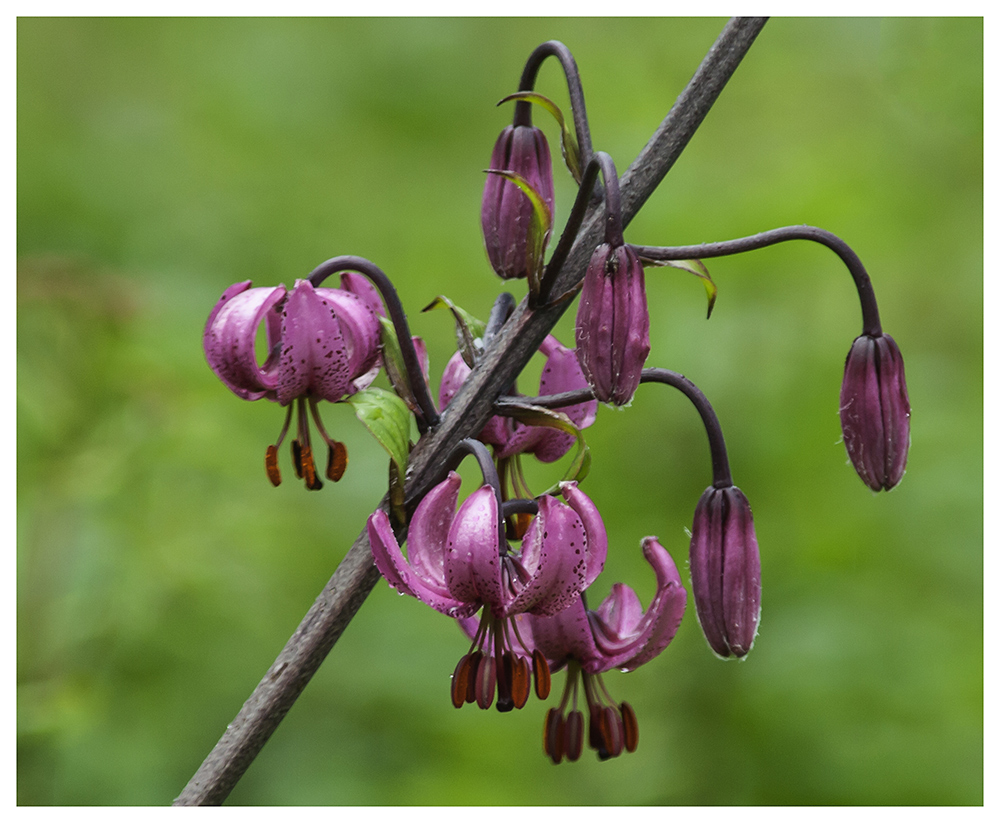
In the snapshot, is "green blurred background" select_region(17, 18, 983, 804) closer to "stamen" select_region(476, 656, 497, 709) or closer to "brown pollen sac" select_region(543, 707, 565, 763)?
"brown pollen sac" select_region(543, 707, 565, 763)

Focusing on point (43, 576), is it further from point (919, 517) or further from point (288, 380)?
point (919, 517)

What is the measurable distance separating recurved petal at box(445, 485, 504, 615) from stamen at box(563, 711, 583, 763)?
9.7 inches

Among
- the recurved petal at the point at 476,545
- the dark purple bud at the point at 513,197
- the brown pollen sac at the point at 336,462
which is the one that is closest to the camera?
the recurved petal at the point at 476,545

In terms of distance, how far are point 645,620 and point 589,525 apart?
0.17m

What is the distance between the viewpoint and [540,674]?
0.79 m

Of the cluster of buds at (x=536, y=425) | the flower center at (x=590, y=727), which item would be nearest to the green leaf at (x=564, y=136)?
the cluster of buds at (x=536, y=425)

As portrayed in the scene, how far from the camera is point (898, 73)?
2.22 metres

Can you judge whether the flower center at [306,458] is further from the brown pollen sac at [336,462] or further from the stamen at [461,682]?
the stamen at [461,682]

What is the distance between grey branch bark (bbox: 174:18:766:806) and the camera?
0.73 m

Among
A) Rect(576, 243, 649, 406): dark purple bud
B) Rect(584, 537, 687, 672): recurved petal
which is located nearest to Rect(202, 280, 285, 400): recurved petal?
Rect(576, 243, 649, 406): dark purple bud

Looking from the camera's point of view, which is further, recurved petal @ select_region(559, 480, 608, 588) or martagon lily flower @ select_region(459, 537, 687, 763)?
martagon lily flower @ select_region(459, 537, 687, 763)

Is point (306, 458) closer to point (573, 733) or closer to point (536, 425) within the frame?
point (536, 425)

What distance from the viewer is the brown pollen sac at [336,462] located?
0.80 meters

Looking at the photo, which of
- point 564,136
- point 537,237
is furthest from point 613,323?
point 564,136
